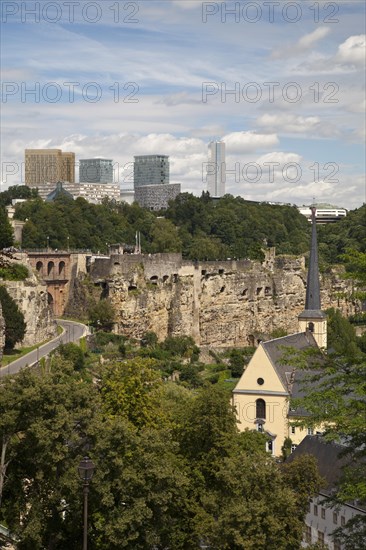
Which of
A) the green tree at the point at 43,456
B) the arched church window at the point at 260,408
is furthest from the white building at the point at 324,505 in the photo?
the green tree at the point at 43,456

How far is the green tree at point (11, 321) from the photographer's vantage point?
53.5 metres

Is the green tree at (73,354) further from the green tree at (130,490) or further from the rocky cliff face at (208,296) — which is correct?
the green tree at (130,490)

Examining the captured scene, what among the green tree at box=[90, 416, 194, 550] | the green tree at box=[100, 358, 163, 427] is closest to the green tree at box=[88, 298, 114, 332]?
the green tree at box=[100, 358, 163, 427]

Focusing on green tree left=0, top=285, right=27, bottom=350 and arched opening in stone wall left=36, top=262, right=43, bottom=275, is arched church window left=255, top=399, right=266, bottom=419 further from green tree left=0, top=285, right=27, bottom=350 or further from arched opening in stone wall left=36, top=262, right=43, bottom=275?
arched opening in stone wall left=36, top=262, right=43, bottom=275

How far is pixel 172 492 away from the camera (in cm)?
2561

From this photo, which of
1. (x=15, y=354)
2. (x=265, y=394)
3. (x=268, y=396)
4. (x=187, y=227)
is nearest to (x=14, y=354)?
(x=15, y=354)

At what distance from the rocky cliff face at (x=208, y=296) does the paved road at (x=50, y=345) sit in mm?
3812

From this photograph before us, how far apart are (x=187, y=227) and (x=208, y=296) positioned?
94.5ft

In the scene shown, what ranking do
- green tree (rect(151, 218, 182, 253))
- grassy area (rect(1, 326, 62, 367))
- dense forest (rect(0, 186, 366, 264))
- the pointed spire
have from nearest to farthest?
1. grassy area (rect(1, 326, 62, 367))
2. the pointed spire
3. dense forest (rect(0, 186, 366, 264))
4. green tree (rect(151, 218, 182, 253))

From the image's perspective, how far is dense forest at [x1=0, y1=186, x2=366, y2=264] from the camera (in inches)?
3425

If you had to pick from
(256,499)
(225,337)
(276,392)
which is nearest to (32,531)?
(256,499)

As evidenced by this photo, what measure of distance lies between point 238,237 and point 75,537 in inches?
3426

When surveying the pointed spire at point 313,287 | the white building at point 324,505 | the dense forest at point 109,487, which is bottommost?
the white building at point 324,505

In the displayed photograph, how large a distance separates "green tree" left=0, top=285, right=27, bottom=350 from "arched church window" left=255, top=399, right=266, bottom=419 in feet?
47.5
